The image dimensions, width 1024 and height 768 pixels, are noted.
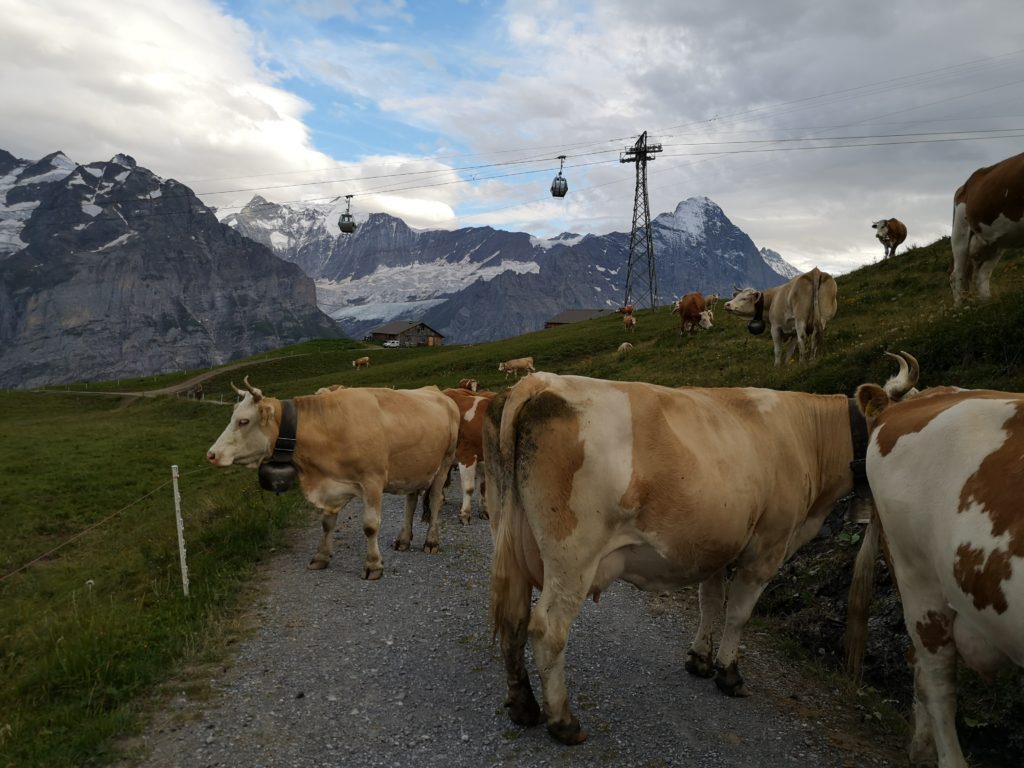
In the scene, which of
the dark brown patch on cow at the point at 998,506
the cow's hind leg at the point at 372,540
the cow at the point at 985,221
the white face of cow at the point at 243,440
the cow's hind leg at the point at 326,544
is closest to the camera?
the dark brown patch on cow at the point at 998,506

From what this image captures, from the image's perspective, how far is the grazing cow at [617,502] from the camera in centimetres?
511

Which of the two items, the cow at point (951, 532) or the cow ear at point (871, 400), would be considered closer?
the cow at point (951, 532)

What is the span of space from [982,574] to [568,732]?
3.32 m

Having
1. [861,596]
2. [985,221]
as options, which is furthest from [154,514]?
[985,221]

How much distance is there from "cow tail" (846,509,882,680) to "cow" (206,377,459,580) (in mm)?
6330

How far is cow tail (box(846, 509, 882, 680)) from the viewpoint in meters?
5.38

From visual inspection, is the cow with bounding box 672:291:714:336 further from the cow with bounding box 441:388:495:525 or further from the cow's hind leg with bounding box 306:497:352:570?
the cow's hind leg with bounding box 306:497:352:570

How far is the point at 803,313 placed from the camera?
1725cm

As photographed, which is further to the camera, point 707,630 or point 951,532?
point 707,630

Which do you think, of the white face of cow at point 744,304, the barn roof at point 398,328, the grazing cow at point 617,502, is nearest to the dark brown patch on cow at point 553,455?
the grazing cow at point 617,502

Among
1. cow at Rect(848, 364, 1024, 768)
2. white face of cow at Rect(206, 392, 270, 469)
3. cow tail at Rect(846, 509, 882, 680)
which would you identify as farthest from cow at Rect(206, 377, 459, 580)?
cow at Rect(848, 364, 1024, 768)

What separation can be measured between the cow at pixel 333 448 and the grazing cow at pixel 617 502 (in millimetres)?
4422

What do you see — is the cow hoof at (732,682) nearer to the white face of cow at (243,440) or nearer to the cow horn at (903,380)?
the cow horn at (903,380)

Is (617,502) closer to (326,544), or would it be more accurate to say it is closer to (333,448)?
(333,448)
